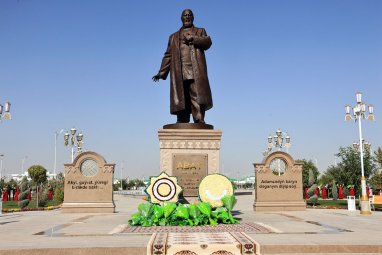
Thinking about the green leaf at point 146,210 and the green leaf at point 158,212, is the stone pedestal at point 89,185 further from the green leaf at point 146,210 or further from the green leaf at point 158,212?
the green leaf at point 158,212

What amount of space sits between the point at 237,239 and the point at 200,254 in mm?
1108

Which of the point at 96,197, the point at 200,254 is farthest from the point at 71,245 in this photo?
the point at 96,197

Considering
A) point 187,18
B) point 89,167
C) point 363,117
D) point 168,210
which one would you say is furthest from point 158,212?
point 363,117

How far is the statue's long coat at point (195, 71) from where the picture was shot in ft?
46.3

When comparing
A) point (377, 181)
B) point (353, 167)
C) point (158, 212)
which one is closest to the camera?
point (158, 212)

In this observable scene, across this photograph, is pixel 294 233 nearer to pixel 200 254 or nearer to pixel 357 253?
pixel 357 253

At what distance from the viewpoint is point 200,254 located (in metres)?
7.20

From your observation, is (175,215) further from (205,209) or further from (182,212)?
(205,209)

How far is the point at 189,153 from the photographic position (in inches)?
538

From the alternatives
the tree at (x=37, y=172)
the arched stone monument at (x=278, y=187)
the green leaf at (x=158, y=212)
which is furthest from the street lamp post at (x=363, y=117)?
the tree at (x=37, y=172)

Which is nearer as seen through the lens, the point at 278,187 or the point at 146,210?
the point at 146,210

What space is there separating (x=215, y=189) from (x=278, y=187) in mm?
6654

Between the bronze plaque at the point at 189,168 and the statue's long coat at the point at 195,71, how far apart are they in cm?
172

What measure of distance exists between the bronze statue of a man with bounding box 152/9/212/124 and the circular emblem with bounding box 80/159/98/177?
5800mm
